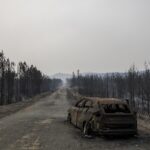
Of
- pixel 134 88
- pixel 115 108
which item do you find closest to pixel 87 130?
pixel 115 108

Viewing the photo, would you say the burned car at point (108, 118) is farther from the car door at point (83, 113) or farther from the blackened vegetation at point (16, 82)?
the blackened vegetation at point (16, 82)

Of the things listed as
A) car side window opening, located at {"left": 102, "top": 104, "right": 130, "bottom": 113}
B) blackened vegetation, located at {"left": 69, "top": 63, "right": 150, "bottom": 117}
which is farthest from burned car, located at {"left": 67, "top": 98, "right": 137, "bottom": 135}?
blackened vegetation, located at {"left": 69, "top": 63, "right": 150, "bottom": 117}

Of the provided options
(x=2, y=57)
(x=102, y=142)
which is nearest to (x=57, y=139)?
(x=102, y=142)

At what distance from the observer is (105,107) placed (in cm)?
1347

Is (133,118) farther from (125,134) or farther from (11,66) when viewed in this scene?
(11,66)

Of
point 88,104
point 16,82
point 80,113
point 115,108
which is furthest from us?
point 16,82

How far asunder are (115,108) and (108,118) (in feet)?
4.05

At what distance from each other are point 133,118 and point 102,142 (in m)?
1.70

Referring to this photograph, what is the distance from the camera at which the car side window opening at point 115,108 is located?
13469 mm

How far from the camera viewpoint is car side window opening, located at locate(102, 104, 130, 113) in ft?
44.2

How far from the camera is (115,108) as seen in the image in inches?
543

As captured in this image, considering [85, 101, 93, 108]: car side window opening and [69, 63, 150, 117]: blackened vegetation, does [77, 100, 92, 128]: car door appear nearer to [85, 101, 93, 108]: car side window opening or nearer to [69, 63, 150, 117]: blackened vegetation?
[85, 101, 93, 108]: car side window opening

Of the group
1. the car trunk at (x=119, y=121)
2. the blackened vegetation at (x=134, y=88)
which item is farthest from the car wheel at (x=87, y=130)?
the blackened vegetation at (x=134, y=88)

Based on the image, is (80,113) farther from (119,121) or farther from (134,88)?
(134,88)
